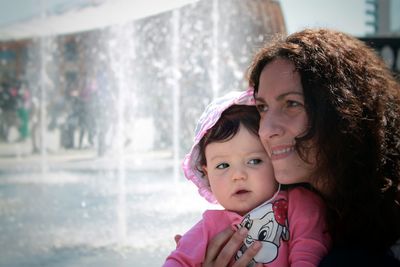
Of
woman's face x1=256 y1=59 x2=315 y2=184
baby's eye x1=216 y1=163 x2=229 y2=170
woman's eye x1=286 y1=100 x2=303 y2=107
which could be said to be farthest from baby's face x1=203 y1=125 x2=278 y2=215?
woman's eye x1=286 y1=100 x2=303 y2=107

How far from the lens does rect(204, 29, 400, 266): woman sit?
153cm

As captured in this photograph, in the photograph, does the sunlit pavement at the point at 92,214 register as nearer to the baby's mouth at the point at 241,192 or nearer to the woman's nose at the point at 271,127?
the baby's mouth at the point at 241,192

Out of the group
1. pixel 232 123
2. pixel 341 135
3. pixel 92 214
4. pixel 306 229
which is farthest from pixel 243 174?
pixel 92 214

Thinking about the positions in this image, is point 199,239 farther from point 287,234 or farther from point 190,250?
point 287,234

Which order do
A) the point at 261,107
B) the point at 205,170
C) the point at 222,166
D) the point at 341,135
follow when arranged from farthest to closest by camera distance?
the point at 205,170, the point at 222,166, the point at 261,107, the point at 341,135

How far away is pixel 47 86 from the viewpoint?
9.00 meters

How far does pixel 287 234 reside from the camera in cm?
171

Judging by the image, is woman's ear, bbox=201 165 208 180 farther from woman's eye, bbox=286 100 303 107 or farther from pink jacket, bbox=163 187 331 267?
woman's eye, bbox=286 100 303 107

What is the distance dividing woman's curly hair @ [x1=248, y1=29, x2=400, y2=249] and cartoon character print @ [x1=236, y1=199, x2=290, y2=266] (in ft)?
0.55

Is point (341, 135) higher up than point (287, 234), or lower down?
higher up

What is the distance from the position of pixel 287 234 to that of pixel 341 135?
36 centimetres

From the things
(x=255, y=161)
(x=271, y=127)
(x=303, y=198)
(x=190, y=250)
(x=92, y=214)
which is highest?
(x=271, y=127)

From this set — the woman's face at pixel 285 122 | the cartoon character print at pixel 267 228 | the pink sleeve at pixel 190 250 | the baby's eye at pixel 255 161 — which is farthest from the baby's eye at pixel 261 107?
the pink sleeve at pixel 190 250

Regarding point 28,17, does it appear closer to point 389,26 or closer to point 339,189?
point 339,189
